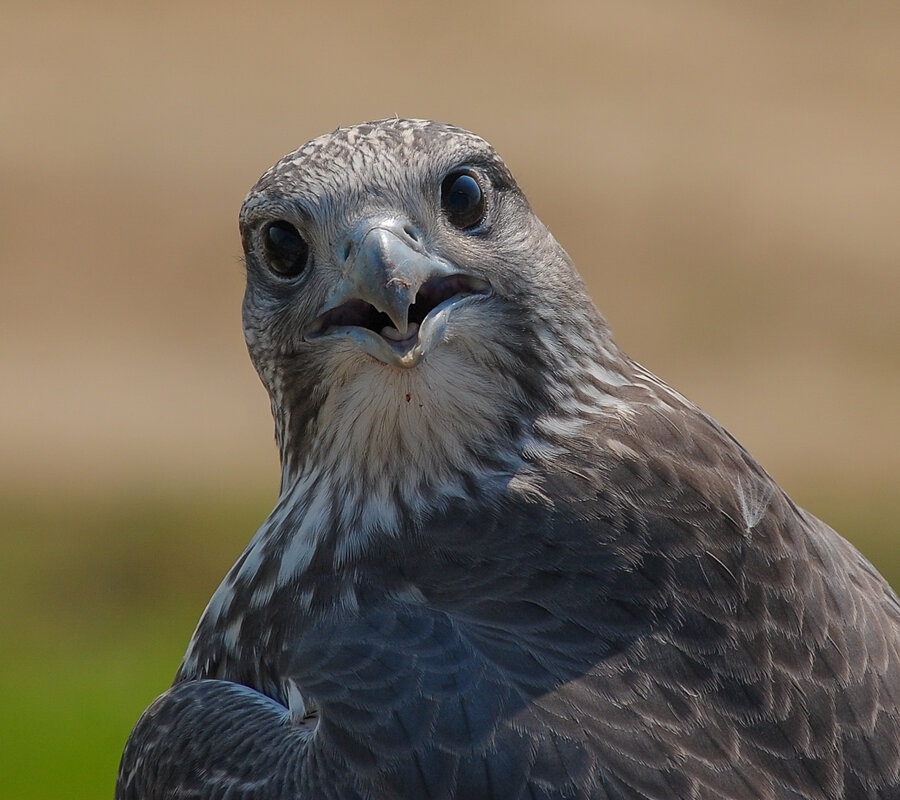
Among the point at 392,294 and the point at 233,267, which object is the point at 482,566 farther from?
the point at 233,267

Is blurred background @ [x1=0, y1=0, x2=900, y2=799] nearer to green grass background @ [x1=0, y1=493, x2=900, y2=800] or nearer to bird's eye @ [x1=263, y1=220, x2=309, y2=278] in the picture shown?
green grass background @ [x1=0, y1=493, x2=900, y2=800]

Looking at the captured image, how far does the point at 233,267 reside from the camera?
18391mm

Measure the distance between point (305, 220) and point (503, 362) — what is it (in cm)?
61

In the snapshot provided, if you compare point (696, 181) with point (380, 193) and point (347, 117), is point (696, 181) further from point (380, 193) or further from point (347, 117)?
point (380, 193)

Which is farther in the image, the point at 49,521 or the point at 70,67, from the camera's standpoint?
the point at 70,67

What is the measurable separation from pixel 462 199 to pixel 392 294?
630 millimetres

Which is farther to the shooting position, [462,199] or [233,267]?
[233,267]

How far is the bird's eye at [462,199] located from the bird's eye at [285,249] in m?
0.38

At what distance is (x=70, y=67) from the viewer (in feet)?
76.5

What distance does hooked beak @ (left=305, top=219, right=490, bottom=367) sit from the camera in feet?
12.5

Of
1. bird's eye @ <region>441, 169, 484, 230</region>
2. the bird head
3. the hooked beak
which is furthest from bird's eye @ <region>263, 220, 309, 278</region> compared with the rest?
bird's eye @ <region>441, 169, 484, 230</region>

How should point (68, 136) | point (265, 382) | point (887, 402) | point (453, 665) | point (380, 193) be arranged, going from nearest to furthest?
point (453, 665)
point (380, 193)
point (265, 382)
point (887, 402)
point (68, 136)

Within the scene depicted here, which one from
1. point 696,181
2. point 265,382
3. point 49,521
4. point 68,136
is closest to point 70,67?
point 68,136

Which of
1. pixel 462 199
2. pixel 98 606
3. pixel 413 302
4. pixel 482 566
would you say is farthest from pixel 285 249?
pixel 98 606
